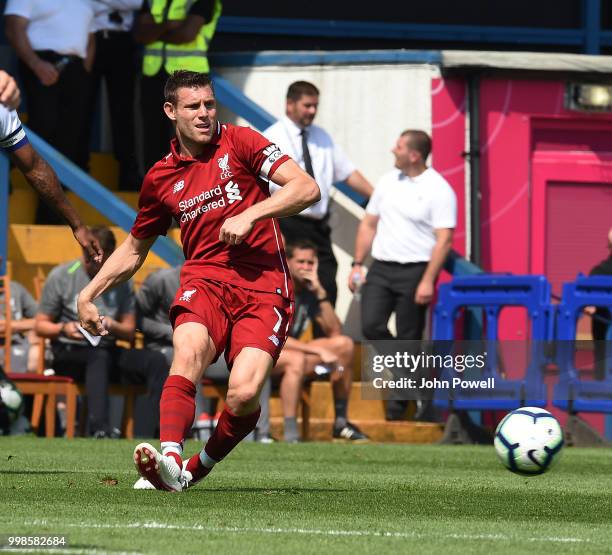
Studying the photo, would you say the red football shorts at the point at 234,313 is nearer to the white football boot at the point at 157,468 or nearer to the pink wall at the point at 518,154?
the white football boot at the point at 157,468

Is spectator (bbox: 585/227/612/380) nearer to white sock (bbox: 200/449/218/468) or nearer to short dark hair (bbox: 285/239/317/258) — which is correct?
short dark hair (bbox: 285/239/317/258)

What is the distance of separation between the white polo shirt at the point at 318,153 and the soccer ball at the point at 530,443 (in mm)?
5892

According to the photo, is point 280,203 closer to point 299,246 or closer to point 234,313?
point 234,313

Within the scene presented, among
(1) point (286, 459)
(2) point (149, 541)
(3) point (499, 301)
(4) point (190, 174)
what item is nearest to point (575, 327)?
(3) point (499, 301)

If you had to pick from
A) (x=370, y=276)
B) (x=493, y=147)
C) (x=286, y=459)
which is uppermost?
(x=493, y=147)

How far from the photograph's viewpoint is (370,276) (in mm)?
15867

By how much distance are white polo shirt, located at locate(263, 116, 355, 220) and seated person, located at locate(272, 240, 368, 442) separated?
76cm

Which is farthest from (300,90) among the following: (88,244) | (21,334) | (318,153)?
(88,244)

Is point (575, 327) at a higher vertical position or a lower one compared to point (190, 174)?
lower

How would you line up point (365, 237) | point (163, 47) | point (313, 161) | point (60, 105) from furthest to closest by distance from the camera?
1. point (163, 47)
2. point (60, 105)
3. point (365, 237)
4. point (313, 161)

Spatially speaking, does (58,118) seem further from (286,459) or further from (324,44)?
Result: (286,459)

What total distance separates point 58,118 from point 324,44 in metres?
4.28

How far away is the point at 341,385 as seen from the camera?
581 inches

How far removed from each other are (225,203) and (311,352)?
6445 mm
